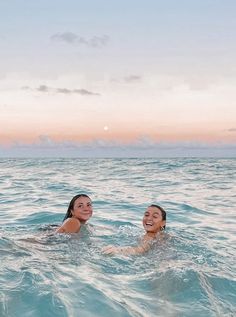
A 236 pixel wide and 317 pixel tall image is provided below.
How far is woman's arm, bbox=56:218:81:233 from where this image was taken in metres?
8.85

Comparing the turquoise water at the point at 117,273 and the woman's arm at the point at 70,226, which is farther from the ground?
the woman's arm at the point at 70,226

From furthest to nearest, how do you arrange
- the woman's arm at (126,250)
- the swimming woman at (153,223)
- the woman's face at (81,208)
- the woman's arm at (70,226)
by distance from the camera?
the woman's face at (81,208) < the woman's arm at (70,226) < the swimming woman at (153,223) < the woman's arm at (126,250)

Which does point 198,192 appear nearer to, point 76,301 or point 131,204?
point 131,204

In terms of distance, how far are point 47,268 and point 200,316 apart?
2608mm

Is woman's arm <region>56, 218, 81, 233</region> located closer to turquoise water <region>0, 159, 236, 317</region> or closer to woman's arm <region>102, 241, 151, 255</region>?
turquoise water <region>0, 159, 236, 317</region>

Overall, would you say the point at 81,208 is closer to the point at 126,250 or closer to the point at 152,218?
the point at 152,218

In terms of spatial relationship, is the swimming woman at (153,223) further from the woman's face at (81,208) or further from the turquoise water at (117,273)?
the woman's face at (81,208)

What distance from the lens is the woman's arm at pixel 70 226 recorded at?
8853 mm

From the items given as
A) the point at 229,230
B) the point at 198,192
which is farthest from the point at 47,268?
the point at 198,192

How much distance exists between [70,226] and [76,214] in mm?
423

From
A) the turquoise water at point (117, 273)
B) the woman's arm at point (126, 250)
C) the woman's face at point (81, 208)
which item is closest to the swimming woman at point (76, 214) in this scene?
the woman's face at point (81, 208)

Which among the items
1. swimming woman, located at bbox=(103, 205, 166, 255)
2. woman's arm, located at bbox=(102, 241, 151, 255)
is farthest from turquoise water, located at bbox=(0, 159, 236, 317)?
swimming woman, located at bbox=(103, 205, 166, 255)

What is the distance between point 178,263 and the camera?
698 cm

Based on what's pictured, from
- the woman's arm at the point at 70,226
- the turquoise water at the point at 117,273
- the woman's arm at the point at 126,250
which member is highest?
the woman's arm at the point at 70,226
